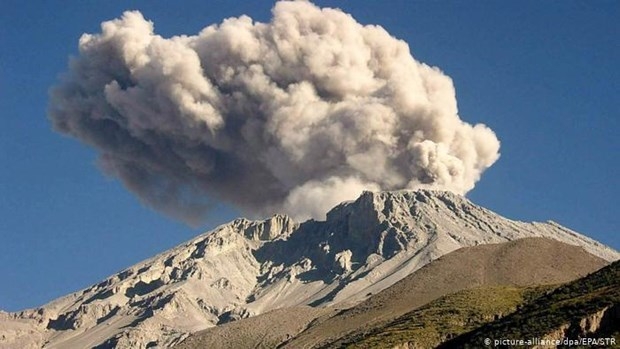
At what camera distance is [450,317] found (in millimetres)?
109312

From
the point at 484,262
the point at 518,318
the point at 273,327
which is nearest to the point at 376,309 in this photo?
the point at 484,262

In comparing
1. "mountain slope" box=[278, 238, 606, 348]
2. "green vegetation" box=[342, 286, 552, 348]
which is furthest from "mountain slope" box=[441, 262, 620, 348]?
"mountain slope" box=[278, 238, 606, 348]

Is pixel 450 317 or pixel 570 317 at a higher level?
pixel 450 317

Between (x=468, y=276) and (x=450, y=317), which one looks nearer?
(x=450, y=317)

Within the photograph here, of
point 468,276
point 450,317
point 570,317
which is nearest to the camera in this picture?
point 570,317

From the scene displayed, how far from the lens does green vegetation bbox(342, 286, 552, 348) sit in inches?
4008

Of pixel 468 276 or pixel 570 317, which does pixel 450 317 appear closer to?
pixel 570 317

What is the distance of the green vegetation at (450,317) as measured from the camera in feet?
334

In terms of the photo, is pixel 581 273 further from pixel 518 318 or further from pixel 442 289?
pixel 518 318

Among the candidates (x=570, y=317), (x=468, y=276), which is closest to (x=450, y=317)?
(x=570, y=317)

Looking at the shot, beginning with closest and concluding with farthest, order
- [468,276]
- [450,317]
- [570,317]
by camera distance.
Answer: [570,317] → [450,317] → [468,276]

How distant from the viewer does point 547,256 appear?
171m

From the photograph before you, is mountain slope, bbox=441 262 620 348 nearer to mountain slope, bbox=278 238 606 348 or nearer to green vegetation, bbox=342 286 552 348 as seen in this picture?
green vegetation, bbox=342 286 552 348

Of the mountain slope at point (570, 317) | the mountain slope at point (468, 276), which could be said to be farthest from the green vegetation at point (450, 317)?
the mountain slope at point (468, 276)
